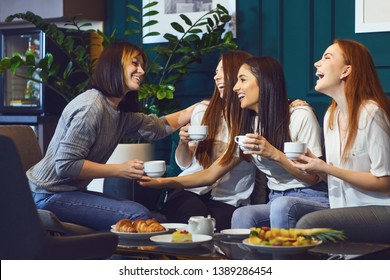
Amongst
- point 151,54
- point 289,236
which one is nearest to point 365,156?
point 289,236

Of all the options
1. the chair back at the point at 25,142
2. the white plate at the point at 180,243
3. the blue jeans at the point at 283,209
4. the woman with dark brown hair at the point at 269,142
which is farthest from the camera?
the chair back at the point at 25,142

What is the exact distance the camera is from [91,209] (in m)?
3.65

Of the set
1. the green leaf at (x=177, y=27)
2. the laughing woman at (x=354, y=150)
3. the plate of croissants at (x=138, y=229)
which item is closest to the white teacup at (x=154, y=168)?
the plate of croissants at (x=138, y=229)

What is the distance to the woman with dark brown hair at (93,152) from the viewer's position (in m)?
3.65

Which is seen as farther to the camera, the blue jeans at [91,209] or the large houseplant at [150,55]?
the large houseplant at [150,55]

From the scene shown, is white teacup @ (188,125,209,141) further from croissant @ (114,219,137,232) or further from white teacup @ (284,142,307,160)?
croissant @ (114,219,137,232)

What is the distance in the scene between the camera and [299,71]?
196 inches

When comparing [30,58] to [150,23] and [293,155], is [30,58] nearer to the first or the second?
[150,23]

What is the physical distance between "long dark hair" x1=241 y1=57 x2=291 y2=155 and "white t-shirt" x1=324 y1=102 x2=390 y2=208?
351 millimetres

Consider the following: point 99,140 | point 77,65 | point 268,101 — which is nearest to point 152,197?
point 99,140

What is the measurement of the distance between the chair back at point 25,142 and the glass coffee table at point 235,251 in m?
1.08

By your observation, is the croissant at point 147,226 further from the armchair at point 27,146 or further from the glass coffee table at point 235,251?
the armchair at point 27,146

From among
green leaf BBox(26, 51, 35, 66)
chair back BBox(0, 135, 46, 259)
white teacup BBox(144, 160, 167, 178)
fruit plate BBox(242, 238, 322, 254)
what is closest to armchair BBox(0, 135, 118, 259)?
chair back BBox(0, 135, 46, 259)

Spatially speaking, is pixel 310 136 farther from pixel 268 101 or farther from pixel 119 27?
pixel 119 27
